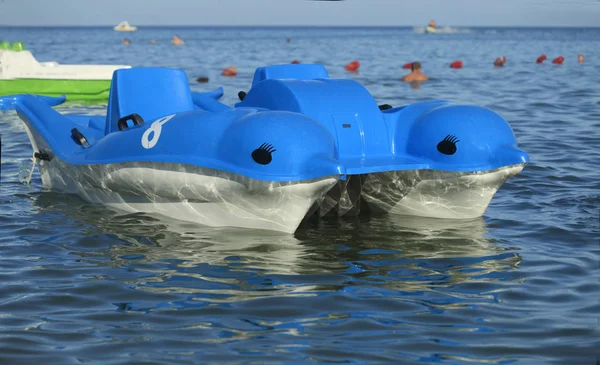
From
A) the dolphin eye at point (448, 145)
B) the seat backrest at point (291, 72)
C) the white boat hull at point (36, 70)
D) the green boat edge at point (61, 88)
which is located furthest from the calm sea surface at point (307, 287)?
the white boat hull at point (36, 70)

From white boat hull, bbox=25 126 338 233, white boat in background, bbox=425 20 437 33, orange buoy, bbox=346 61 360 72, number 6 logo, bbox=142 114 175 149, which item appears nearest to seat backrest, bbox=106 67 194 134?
white boat hull, bbox=25 126 338 233

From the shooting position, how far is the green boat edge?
17.7m

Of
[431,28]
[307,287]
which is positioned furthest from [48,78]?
[431,28]

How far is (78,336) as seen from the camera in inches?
198

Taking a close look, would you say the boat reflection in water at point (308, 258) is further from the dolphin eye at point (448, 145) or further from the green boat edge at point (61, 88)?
the green boat edge at point (61, 88)

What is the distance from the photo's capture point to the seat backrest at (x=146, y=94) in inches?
336

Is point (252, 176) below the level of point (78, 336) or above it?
above

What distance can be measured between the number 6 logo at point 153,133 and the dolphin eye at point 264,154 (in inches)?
43.7

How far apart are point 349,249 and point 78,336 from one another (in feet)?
8.92

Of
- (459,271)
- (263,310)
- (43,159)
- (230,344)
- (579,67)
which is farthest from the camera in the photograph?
(579,67)

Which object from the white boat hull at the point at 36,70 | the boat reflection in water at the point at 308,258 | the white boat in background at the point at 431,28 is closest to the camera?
the boat reflection in water at the point at 308,258

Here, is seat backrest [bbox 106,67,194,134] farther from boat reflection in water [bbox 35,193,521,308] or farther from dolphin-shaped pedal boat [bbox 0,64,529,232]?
boat reflection in water [bbox 35,193,521,308]

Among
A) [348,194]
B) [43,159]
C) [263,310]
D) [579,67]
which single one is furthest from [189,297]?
[579,67]

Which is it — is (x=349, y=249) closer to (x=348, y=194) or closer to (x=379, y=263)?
(x=379, y=263)
